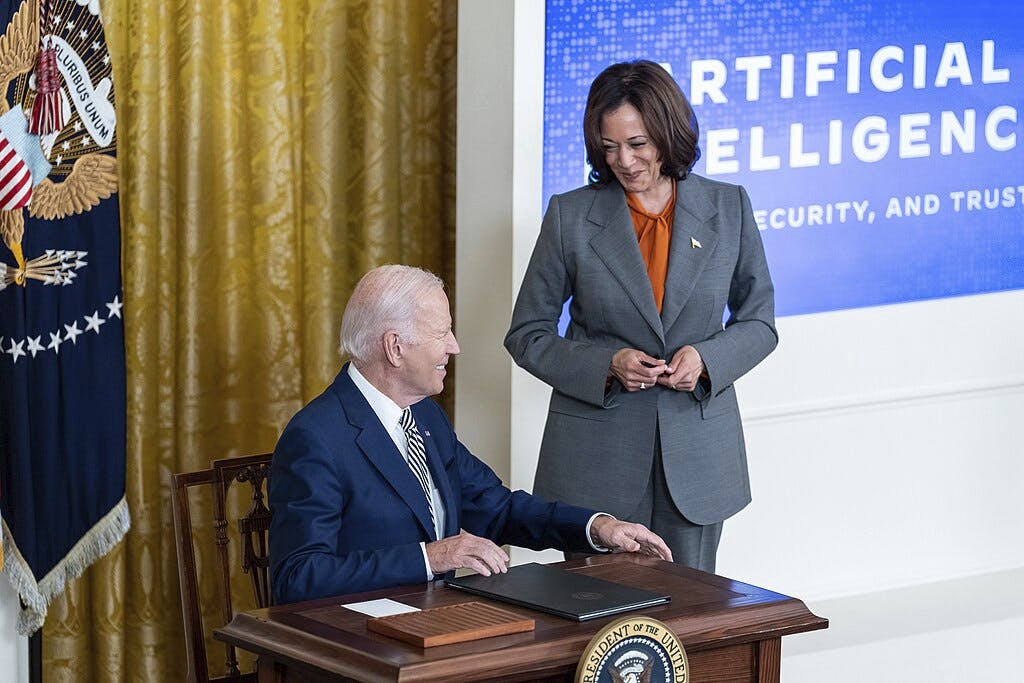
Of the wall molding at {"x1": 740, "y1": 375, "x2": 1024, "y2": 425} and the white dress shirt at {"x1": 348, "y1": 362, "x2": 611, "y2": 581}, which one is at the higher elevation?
the white dress shirt at {"x1": 348, "y1": 362, "x2": 611, "y2": 581}

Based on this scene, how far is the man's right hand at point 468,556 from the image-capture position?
2.54 metres

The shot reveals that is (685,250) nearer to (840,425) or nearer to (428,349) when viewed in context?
(428,349)

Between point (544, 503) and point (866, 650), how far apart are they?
1.86 meters

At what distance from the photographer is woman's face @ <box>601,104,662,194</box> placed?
330cm

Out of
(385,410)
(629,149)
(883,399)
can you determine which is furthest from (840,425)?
(385,410)

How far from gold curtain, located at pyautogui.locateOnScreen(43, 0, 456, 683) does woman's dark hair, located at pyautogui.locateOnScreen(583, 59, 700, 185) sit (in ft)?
2.91

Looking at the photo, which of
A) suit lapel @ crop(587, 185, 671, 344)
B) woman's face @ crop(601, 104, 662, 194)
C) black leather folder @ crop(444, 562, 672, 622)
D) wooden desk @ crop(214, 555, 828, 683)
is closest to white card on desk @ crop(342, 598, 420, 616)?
wooden desk @ crop(214, 555, 828, 683)

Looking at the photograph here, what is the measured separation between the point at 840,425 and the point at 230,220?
2.02 meters

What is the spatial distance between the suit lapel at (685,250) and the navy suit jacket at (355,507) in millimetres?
672

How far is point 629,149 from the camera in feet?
10.9

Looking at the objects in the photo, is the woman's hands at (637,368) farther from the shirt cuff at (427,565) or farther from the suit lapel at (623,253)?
the shirt cuff at (427,565)

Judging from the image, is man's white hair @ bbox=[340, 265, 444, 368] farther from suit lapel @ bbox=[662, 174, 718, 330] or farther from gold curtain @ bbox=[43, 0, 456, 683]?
gold curtain @ bbox=[43, 0, 456, 683]

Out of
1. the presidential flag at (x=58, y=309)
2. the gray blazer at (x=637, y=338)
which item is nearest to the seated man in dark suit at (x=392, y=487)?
the gray blazer at (x=637, y=338)

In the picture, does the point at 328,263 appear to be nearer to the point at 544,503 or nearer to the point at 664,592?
the point at 544,503
